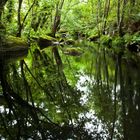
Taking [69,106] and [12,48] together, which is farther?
[12,48]

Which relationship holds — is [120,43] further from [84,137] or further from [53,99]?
[84,137]

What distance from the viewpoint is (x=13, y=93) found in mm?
10719

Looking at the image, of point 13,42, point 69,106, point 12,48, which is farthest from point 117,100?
point 12,48

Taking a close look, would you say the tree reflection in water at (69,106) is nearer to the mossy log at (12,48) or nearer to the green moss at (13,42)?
the mossy log at (12,48)

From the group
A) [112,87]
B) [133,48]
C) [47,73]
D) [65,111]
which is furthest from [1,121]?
[133,48]

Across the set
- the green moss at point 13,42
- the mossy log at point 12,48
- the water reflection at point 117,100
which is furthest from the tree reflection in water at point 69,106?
the green moss at point 13,42

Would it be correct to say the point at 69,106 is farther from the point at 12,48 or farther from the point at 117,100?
the point at 12,48

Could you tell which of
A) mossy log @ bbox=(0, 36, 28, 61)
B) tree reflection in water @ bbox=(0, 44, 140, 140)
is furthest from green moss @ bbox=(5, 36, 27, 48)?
tree reflection in water @ bbox=(0, 44, 140, 140)

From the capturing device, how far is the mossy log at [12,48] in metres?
23.6

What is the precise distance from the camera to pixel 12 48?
25906 millimetres

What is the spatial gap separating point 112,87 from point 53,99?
282 centimetres

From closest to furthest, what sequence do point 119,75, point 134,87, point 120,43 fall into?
point 134,87, point 119,75, point 120,43

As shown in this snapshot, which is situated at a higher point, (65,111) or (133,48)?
(65,111)

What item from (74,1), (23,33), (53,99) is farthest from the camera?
(74,1)
